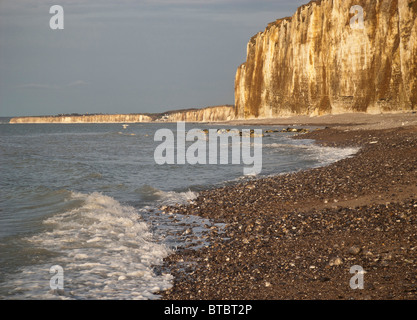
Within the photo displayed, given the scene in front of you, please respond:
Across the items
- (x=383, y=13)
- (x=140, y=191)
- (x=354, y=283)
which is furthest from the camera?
(x=383, y=13)

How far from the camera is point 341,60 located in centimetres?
4822

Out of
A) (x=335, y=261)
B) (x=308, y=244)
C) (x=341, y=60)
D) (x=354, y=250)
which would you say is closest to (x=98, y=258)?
(x=308, y=244)

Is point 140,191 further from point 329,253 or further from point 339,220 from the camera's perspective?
point 329,253

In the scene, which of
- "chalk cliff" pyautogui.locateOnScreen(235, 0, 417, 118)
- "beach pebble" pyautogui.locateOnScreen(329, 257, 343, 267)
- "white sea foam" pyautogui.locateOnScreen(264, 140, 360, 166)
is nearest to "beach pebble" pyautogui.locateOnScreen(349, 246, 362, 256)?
"beach pebble" pyautogui.locateOnScreen(329, 257, 343, 267)

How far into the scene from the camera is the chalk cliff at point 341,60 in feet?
129

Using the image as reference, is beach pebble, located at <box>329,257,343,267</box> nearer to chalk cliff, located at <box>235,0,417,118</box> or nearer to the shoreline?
the shoreline

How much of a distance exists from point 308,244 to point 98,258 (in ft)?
11.0

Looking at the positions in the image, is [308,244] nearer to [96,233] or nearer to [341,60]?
[96,233]

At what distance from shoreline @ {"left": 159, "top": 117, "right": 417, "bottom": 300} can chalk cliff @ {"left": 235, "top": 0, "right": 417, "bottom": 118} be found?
106 ft

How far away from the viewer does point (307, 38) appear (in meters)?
60.1

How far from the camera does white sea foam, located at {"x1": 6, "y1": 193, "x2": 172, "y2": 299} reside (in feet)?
17.3

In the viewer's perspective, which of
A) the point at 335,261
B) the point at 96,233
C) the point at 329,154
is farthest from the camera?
the point at 329,154
